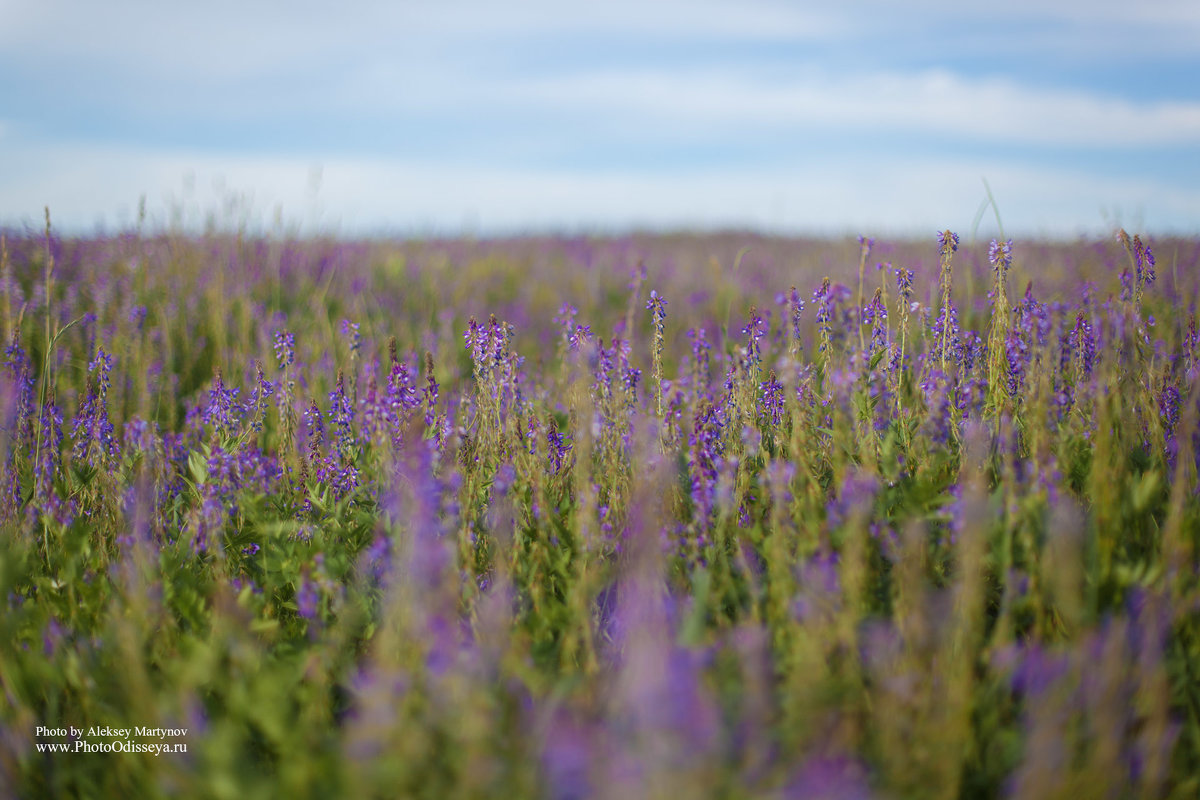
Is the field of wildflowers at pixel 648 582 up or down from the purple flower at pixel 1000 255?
down

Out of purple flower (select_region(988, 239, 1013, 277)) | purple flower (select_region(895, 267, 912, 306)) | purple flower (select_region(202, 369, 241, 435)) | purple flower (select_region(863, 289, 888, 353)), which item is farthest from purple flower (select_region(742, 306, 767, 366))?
purple flower (select_region(202, 369, 241, 435))

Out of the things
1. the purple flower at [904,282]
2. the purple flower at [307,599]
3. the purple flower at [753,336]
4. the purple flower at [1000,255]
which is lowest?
the purple flower at [307,599]

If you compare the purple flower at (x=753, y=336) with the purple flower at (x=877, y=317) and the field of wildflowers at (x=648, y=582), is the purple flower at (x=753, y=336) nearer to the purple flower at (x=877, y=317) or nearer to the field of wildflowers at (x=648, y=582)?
the field of wildflowers at (x=648, y=582)

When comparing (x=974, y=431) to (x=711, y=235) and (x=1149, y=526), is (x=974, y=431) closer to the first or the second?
(x=1149, y=526)

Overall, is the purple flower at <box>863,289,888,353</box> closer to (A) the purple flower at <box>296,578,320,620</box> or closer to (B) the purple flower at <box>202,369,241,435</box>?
(A) the purple flower at <box>296,578,320,620</box>

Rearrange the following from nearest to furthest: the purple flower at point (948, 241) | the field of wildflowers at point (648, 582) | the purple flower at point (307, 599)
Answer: the field of wildflowers at point (648, 582) → the purple flower at point (307, 599) → the purple flower at point (948, 241)

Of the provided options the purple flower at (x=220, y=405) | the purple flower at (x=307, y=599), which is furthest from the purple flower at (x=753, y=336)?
the purple flower at (x=220, y=405)

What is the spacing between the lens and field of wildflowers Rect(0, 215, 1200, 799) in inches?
52.2

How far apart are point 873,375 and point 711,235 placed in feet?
54.7

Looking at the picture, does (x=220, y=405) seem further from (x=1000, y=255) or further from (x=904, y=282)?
(x=1000, y=255)

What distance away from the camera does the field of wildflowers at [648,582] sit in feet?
4.35

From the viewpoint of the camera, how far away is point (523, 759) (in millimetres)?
1372

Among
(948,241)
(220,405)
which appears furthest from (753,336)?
(220,405)

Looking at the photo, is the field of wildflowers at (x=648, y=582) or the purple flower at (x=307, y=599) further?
the purple flower at (x=307, y=599)
